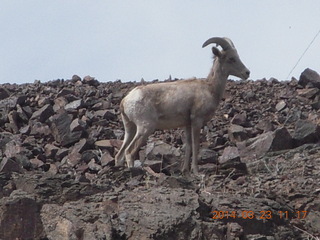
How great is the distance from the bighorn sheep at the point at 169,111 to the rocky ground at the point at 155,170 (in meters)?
0.37

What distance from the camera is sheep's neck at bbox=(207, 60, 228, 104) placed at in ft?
52.3

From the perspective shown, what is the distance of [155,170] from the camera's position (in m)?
15.2

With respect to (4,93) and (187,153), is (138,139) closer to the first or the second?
(187,153)

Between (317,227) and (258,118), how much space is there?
1107cm

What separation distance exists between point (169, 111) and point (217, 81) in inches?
42.2

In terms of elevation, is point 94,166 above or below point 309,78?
below

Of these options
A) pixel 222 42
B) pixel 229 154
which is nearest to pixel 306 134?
pixel 229 154

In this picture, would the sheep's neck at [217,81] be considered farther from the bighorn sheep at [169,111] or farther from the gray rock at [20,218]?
the gray rock at [20,218]

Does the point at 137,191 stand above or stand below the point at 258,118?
below

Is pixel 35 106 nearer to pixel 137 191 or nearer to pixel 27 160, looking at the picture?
pixel 27 160

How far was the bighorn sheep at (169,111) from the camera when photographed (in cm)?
1555

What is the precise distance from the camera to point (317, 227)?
10.2 metres

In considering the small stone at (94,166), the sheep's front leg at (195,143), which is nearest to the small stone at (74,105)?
the small stone at (94,166)

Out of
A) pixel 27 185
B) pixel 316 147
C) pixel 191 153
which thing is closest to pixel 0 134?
pixel 191 153
